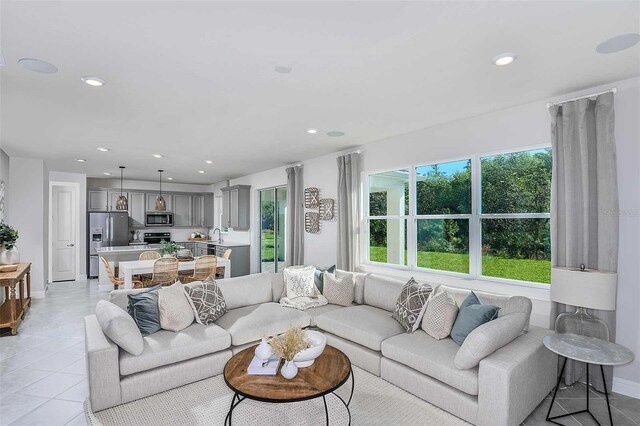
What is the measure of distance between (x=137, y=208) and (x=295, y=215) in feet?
17.1

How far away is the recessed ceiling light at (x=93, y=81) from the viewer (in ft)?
8.89

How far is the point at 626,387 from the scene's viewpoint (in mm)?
2822

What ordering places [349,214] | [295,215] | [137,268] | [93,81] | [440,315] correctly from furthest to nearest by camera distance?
[295,215]
[349,214]
[137,268]
[440,315]
[93,81]

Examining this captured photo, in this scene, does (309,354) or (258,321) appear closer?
(309,354)

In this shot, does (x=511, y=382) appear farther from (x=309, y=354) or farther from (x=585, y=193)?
(x=585, y=193)

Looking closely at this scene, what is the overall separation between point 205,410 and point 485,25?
329 centimetres

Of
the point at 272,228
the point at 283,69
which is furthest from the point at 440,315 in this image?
the point at 272,228

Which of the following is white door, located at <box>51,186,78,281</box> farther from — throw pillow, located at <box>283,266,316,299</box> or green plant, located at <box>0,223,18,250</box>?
throw pillow, located at <box>283,266,316,299</box>

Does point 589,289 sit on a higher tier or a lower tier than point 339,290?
higher


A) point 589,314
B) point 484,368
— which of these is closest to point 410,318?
point 484,368

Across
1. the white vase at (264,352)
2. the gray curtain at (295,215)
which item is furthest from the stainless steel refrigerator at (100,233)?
the white vase at (264,352)

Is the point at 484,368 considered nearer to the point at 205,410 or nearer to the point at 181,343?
the point at 205,410

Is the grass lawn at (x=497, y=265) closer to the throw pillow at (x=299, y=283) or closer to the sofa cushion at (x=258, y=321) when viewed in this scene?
the throw pillow at (x=299, y=283)

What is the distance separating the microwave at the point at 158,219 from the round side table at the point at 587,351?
9.23m
